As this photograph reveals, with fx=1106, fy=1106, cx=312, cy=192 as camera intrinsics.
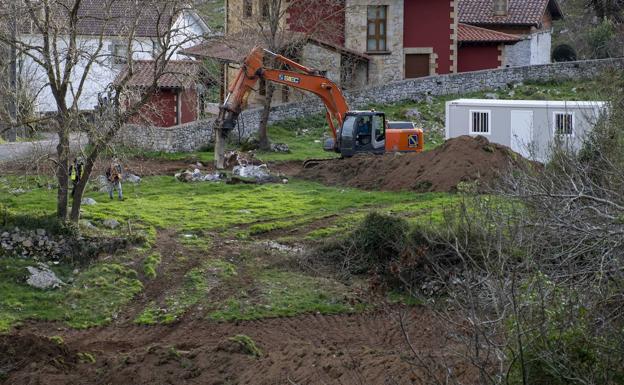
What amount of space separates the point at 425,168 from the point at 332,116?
5.35 metres

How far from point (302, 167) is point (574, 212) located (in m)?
20.5

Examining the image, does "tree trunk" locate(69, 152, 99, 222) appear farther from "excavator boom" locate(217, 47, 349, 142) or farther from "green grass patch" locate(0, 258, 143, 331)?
"excavator boom" locate(217, 47, 349, 142)

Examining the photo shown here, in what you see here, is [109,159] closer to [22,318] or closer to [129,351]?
[22,318]

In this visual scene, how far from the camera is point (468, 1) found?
5388 centimetres

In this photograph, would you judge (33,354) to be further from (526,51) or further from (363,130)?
(526,51)

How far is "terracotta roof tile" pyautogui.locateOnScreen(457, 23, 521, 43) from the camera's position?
47594mm

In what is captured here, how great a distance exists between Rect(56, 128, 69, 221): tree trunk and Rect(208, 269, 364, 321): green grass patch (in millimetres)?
4470

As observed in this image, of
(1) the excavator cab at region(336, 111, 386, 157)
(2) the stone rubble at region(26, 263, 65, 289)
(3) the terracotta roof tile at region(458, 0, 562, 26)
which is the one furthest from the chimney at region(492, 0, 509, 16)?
(2) the stone rubble at region(26, 263, 65, 289)

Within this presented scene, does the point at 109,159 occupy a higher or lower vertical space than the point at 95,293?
higher

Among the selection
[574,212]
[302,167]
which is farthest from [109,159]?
[574,212]

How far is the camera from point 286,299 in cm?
2047

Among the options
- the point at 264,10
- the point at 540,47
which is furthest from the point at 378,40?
the point at 540,47

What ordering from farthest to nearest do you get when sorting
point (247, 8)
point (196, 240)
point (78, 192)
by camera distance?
1. point (247, 8)
2. point (196, 240)
3. point (78, 192)

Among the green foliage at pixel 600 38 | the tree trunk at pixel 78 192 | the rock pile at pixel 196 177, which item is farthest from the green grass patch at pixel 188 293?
the green foliage at pixel 600 38
